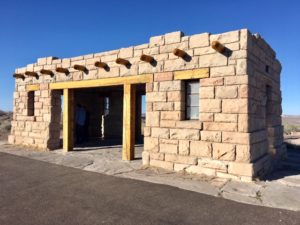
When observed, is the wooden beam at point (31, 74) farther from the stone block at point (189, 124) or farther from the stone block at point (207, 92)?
the stone block at point (207, 92)

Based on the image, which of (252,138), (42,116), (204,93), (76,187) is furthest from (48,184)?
(42,116)

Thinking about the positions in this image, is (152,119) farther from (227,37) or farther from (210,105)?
(227,37)

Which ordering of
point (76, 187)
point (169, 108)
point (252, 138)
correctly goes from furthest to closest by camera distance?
point (169, 108) → point (252, 138) → point (76, 187)

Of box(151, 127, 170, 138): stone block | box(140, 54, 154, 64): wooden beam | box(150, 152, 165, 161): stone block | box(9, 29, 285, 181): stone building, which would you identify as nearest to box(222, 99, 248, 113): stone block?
box(9, 29, 285, 181): stone building

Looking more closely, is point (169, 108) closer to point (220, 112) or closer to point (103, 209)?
point (220, 112)

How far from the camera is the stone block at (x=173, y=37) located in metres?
6.98

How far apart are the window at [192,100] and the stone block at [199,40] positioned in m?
0.90

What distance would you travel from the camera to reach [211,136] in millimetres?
6344

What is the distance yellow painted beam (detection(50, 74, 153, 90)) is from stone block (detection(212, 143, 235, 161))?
2.52 m

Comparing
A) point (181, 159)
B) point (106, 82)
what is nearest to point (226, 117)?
point (181, 159)

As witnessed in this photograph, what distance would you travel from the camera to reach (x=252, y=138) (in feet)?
19.7

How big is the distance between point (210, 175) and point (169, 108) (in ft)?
6.29

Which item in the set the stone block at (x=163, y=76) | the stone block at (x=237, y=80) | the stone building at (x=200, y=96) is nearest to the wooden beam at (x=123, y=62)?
the stone building at (x=200, y=96)

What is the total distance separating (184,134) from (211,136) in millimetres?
687
